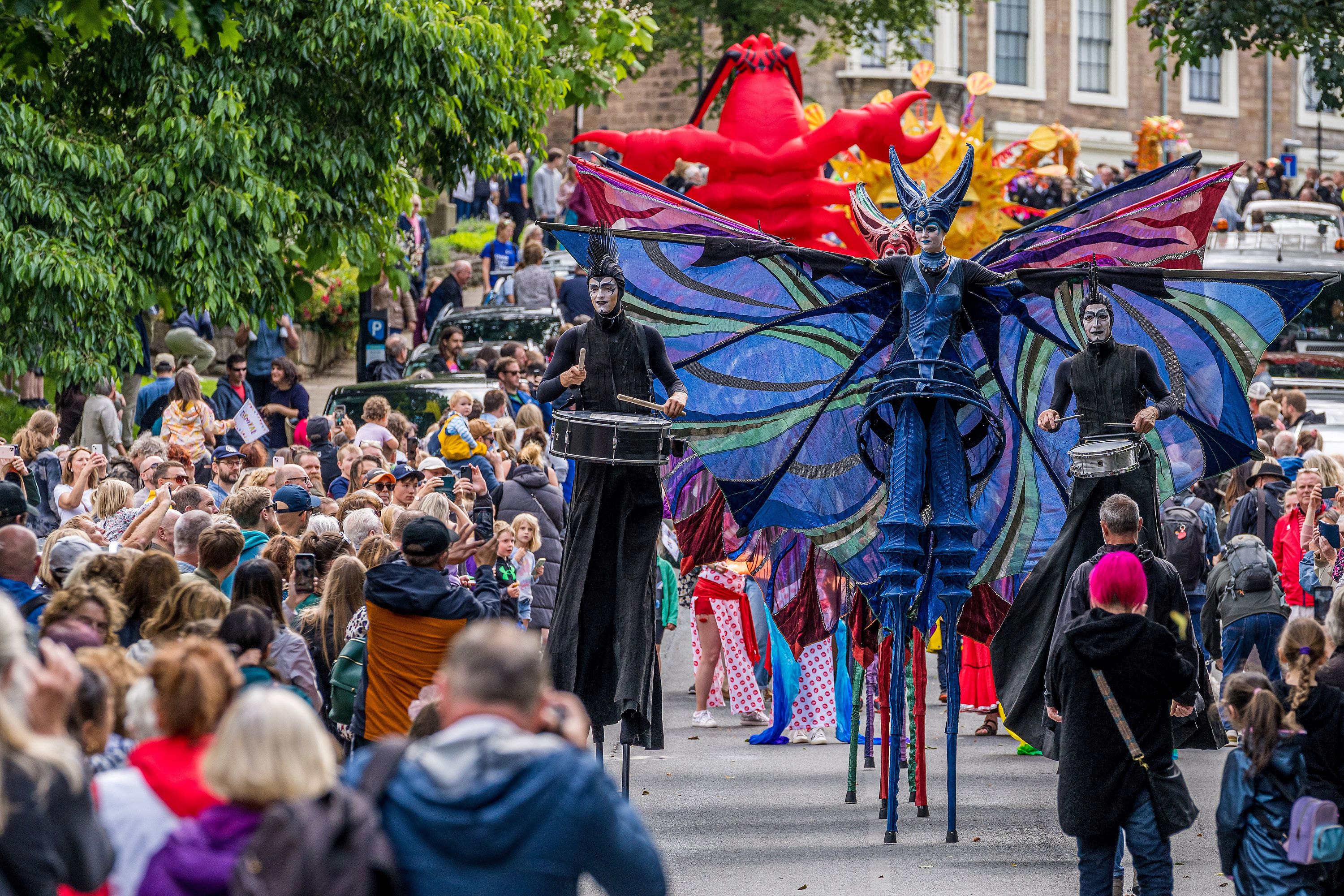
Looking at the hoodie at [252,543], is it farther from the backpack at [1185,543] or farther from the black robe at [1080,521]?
the backpack at [1185,543]

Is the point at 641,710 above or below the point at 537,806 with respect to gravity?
below

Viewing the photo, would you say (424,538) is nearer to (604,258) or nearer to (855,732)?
(604,258)

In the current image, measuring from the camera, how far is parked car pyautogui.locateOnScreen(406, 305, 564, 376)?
62.0 feet

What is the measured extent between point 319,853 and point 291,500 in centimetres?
639

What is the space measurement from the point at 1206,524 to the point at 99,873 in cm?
953

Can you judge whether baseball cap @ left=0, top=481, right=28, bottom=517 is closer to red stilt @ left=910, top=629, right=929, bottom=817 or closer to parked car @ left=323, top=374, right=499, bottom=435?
red stilt @ left=910, top=629, right=929, bottom=817

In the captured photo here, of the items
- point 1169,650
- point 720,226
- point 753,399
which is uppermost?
point 720,226

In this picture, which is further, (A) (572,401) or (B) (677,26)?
(B) (677,26)

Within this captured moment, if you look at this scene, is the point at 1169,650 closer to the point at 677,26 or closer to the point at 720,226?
the point at 720,226

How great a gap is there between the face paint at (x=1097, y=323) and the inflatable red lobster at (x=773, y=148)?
28.7ft

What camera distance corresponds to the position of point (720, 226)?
9.93 metres

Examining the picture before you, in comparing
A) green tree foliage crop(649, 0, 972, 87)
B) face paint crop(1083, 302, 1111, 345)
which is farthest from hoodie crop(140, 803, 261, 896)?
green tree foliage crop(649, 0, 972, 87)

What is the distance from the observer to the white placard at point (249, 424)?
12.8 metres

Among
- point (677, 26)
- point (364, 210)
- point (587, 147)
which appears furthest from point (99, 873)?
point (677, 26)
